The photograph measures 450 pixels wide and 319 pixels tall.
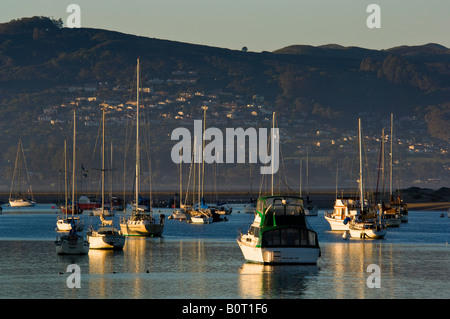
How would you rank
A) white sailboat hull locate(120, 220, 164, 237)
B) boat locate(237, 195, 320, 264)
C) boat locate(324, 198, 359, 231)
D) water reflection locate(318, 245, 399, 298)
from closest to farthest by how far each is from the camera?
water reflection locate(318, 245, 399, 298), boat locate(237, 195, 320, 264), white sailboat hull locate(120, 220, 164, 237), boat locate(324, 198, 359, 231)

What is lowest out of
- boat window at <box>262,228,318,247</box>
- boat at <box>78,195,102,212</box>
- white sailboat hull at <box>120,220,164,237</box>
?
boat at <box>78,195,102,212</box>

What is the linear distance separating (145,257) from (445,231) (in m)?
51.2

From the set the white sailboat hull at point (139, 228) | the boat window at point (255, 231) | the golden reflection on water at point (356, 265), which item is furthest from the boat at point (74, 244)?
the golden reflection on water at point (356, 265)

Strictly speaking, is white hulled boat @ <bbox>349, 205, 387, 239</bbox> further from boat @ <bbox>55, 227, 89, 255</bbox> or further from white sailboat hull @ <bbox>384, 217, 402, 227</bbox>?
boat @ <bbox>55, 227, 89, 255</bbox>

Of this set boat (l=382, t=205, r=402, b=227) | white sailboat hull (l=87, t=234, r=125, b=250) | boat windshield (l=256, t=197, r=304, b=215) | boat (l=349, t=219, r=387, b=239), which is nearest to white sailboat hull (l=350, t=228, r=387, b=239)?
boat (l=349, t=219, r=387, b=239)

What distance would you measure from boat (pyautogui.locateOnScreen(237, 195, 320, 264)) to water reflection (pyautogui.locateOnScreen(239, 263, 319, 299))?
685 millimetres

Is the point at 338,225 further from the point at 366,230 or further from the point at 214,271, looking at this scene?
the point at 214,271

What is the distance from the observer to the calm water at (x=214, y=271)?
50406 mm

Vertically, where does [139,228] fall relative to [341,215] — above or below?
below

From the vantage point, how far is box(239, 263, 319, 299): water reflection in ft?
163

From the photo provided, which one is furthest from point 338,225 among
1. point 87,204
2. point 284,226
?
point 87,204

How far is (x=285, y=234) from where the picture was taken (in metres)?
58.5
